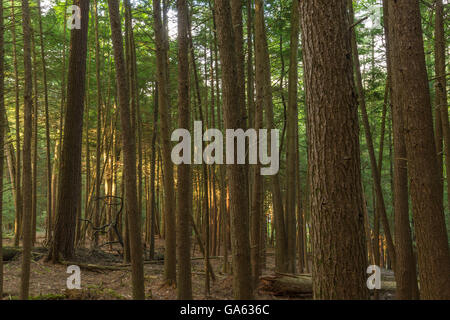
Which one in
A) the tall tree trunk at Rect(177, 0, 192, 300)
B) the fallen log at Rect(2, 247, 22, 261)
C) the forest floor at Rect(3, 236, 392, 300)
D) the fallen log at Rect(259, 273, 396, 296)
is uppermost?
the tall tree trunk at Rect(177, 0, 192, 300)

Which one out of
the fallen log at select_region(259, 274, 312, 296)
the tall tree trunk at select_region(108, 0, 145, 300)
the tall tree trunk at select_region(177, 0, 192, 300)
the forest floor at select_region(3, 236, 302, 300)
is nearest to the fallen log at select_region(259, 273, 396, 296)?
the fallen log at select_region(259, 274, 312, 296)

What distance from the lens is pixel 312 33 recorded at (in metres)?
2.79

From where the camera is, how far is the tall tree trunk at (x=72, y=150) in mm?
7207

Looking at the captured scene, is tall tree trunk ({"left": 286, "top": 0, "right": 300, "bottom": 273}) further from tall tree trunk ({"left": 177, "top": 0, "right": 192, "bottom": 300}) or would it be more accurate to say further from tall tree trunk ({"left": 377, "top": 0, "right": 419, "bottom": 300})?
tall tree trunk ({"left": 177, "top": 0, "right": 192, "bottom": 300})

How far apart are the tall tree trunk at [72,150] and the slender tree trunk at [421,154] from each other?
620 centimetres

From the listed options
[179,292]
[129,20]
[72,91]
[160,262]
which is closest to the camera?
[179,292]

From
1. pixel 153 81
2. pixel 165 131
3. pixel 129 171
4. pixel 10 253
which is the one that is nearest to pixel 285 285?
pixel 165 131

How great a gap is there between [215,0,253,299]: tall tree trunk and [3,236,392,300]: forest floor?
5.94 ft

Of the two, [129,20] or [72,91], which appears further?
[72,91]

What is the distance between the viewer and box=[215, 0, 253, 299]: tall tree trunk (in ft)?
14.2

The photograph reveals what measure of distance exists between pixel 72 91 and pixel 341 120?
252 inches

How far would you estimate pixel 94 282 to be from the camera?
20.2 ft
